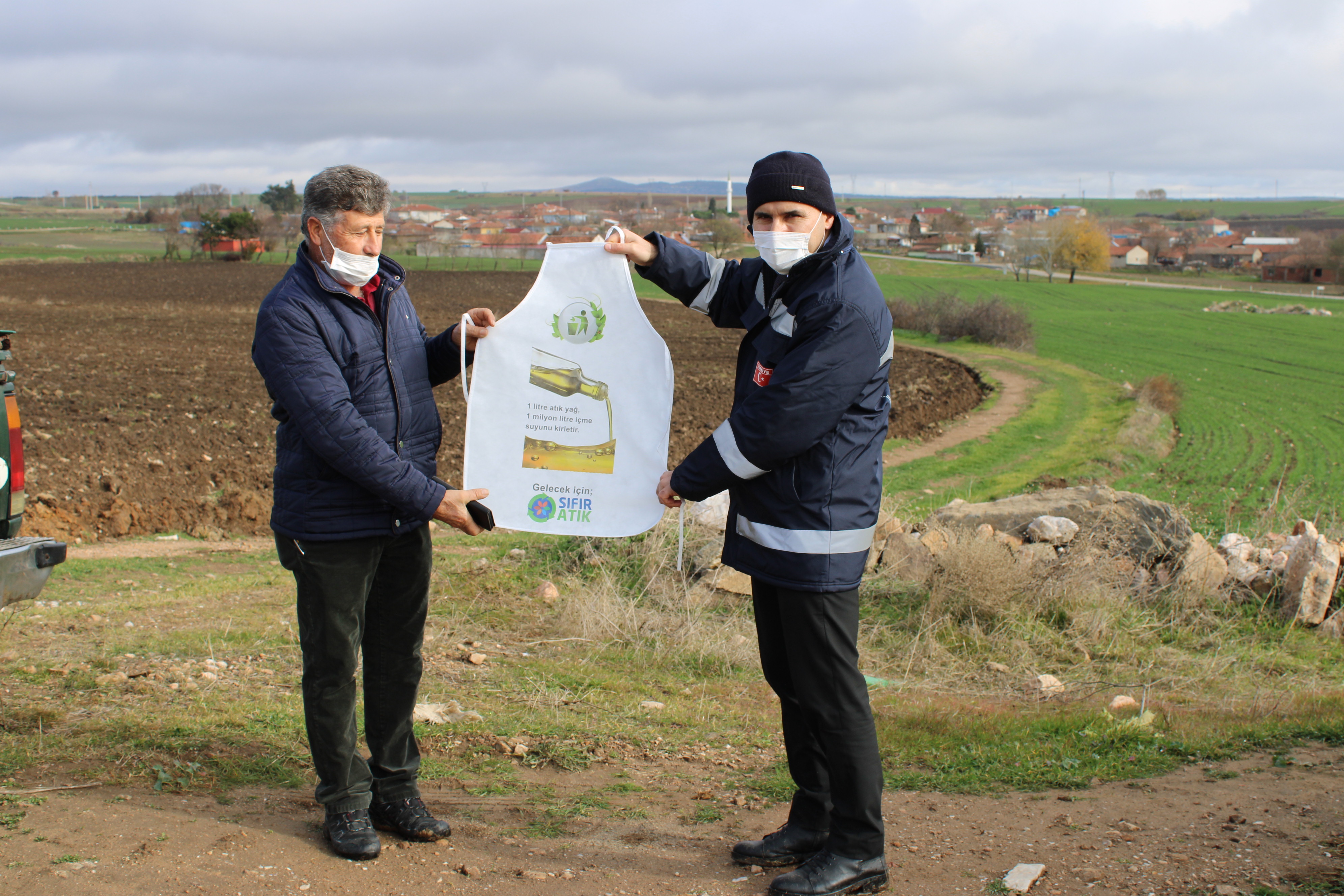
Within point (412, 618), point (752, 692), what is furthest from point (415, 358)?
point (752, 692)

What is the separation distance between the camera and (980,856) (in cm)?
334

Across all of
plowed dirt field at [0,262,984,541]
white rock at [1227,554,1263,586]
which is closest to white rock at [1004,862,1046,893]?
white rock at [1227,554,1263,586]

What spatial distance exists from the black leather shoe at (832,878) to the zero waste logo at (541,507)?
1500 millimetres

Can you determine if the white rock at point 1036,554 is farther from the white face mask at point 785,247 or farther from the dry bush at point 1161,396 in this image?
the dry bush at point 1161,396

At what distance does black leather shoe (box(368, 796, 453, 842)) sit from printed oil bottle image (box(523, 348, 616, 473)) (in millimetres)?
1291

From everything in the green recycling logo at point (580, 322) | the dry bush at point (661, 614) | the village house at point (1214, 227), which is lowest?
the dry bush at point (661, 614)

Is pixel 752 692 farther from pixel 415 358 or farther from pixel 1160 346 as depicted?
pixel 1160 346

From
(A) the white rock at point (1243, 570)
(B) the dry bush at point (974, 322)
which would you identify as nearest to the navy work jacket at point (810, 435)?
(A) the white rock at point (1243, 570)

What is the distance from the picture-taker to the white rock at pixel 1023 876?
3.06 m

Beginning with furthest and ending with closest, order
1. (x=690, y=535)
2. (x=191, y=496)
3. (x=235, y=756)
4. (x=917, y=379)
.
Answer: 1. (x=917, y=379)
2. (x=191, y=496)
3. (x=690, y=535)
4. (x=235, y=756)

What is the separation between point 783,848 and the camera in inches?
132

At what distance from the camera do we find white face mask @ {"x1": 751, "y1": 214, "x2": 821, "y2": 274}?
10.2ft

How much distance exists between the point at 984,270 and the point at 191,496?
8586 centimetres

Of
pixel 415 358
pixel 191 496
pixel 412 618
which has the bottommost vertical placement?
pixel 191 496
